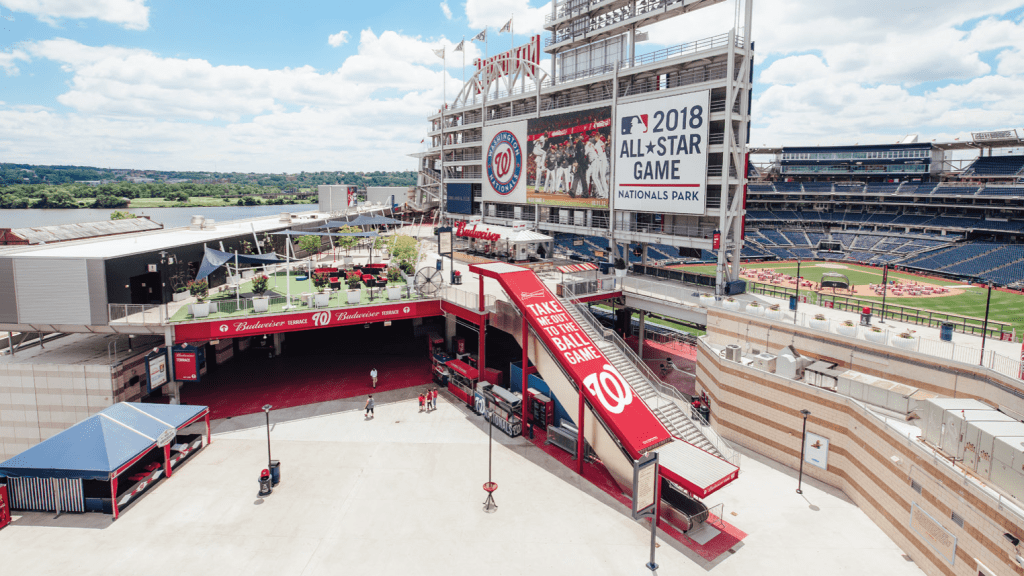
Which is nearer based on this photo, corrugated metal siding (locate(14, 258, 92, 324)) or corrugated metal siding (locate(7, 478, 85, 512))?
corrugated metal siding (locate(7, 478, 85, 512))

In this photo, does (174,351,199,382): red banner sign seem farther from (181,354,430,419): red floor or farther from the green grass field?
the green grass field

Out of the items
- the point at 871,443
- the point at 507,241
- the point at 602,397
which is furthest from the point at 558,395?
the point at 507,241

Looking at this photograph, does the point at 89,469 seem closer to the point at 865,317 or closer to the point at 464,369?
the point at 464,369

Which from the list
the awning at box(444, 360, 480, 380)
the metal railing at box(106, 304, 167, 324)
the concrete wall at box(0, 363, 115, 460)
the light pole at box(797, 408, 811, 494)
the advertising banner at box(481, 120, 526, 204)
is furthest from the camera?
the advertising banner at box(481, 120, 526, 204)

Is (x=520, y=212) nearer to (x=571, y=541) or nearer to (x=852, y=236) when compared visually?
(x=571, y=541)

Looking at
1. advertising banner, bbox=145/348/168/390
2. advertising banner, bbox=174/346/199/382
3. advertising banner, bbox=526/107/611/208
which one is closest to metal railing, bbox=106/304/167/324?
advertising banner, bbox=145/348/168/390

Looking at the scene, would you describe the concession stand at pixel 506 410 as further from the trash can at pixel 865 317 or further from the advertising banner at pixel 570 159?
the advertising banner at pixel 570 159
